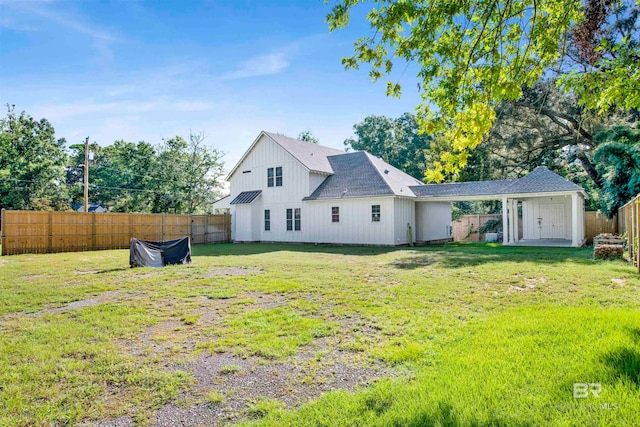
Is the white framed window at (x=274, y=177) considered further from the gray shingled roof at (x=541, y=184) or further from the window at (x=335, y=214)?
the gray shingled roof at (x=541, y=184)

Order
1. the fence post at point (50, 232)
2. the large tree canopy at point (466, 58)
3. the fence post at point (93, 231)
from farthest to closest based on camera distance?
the fence post at point (93, 231) → the fence post at point (50, 232) → the large tree canopy at point (466, 58)

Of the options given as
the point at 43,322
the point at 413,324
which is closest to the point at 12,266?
the point at 43,322

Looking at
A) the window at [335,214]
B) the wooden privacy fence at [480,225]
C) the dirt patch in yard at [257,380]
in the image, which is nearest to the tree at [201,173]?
the window at [335,214]

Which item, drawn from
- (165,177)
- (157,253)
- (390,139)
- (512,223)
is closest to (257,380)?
(157,253)

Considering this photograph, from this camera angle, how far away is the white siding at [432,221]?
21.8 metres

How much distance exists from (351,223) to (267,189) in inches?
252

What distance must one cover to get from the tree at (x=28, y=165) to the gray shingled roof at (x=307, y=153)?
21760 millimetres

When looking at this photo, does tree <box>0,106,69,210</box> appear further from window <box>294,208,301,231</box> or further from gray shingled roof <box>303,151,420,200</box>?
gray shingled roof <box>303,151,420,200</box>

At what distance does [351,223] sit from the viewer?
2028 centimetres

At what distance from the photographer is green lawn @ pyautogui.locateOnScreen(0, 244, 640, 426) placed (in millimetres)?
2811

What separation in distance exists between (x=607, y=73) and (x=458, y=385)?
4.88 m

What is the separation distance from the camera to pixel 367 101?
12133mm

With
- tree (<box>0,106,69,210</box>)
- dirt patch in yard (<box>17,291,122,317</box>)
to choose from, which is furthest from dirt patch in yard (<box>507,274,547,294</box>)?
tree (<box>0,106,69,210</box>)

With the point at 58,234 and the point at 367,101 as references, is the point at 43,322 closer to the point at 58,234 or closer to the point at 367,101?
the point at 367,101
